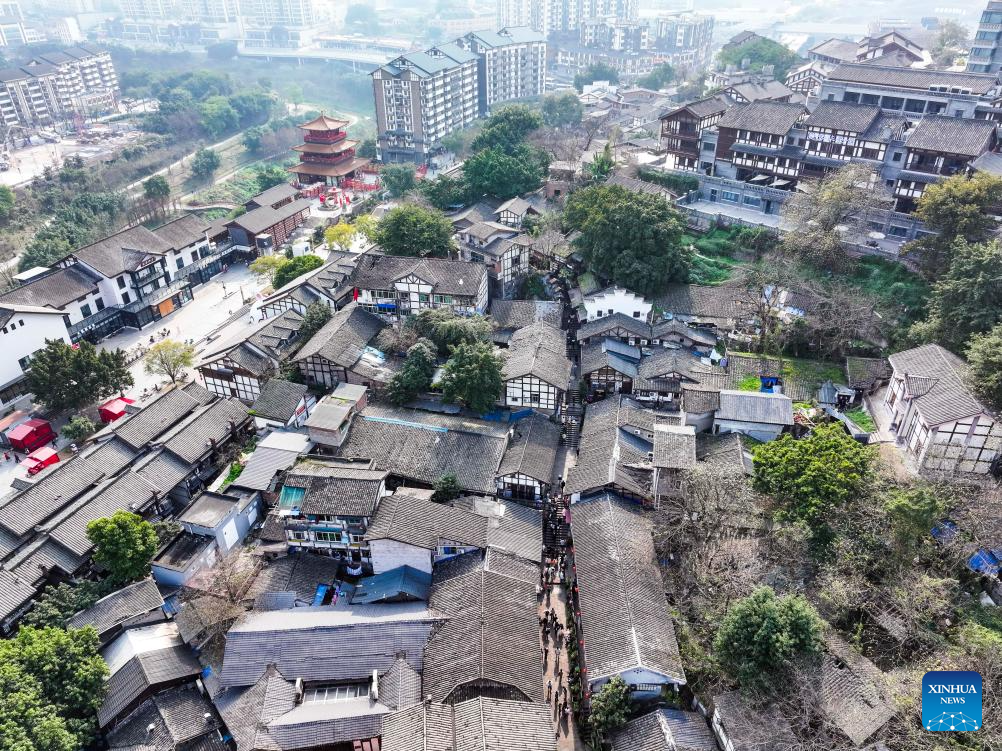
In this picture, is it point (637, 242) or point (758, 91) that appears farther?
point (758, 91)

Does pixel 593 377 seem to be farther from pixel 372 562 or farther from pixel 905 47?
pixel 905 47

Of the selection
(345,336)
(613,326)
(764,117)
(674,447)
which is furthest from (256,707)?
(764,117)

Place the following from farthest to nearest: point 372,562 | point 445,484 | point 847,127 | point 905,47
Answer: point 905,47, point 847,127, point 445,484, point 372,562

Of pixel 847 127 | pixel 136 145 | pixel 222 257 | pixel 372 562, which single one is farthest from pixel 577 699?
pixel 136 145

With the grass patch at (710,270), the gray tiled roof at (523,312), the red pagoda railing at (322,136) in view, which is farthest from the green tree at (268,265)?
the grass patch at (710,270)

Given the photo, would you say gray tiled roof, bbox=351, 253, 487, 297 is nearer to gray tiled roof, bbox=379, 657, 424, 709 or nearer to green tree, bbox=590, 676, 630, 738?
gray tiled roof, bbox=379, 657, 424, 709

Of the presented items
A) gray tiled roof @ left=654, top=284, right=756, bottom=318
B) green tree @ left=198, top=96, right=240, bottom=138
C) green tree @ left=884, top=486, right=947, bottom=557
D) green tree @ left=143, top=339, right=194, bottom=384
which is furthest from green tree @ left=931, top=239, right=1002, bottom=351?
green tree @ left=198, top=96, right=240, bottom=138

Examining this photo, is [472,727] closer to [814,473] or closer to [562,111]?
[814,473]
